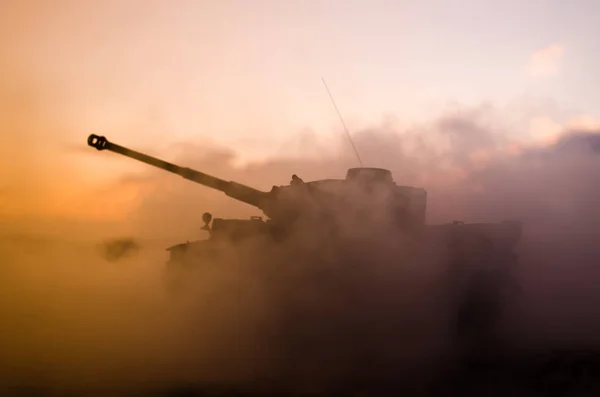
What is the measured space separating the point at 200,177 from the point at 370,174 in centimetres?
409

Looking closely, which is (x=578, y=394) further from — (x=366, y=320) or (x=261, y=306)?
(x=261, y=306)

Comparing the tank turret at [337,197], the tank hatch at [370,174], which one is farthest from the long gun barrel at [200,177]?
the tank hatch at [370,174]

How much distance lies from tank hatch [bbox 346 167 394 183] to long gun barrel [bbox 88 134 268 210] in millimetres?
2096

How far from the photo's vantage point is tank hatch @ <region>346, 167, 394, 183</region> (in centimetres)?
1389

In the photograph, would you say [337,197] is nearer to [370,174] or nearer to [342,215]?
[342,215]

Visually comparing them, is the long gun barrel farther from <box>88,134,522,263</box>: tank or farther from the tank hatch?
the tank hatch

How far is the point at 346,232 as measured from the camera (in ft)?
42.5

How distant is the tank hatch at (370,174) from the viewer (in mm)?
13891

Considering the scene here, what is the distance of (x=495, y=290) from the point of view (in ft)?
43.5

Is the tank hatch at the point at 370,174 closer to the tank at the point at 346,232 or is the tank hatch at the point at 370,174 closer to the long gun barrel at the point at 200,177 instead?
the tank at the point at 346,232

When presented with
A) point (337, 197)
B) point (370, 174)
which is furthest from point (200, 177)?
point (370, 174)

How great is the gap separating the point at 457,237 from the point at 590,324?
5.20 meters

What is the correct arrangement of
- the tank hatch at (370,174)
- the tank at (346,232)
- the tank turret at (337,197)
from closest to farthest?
1. the tank at (346,232)
2. the tank turret at (337,197)
3. the tank hatch at (370,174)

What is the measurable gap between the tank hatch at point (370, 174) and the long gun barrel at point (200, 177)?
6.88ft
